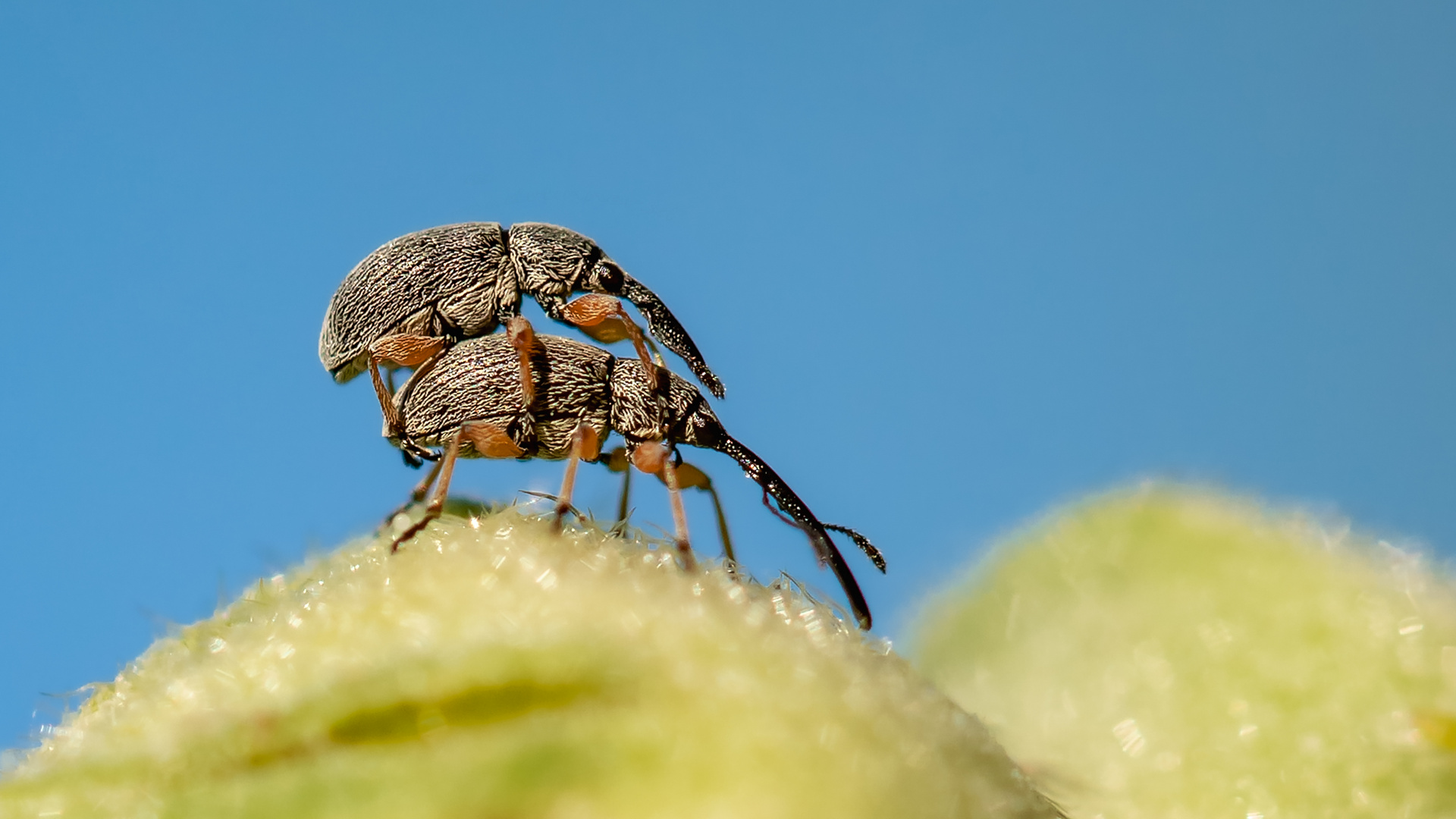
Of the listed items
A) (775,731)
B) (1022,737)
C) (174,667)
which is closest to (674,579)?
(775,731)

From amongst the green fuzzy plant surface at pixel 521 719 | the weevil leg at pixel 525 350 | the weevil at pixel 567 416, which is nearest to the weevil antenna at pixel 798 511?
the weevil at pixel 567 416

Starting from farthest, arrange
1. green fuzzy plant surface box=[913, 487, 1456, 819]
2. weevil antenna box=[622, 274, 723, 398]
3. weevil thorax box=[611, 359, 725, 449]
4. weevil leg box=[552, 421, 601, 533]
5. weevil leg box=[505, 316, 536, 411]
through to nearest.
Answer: weevil antenna box=[622, 274, 723, 398] < weevil thorax box=[611, 359, 725, 449] < weevil leg box=[505, 316, 536, 411] < weevil leg box=[552, 421, 601, 533] < green fuzzy plant surface box=[913, 487, 1456, 819]

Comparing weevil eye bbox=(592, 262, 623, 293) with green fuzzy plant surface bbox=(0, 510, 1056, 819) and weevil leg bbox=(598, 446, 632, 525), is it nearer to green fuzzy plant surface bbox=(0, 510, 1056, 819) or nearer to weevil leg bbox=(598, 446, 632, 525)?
weevil leg bbox=(598, 446, 632, 525)

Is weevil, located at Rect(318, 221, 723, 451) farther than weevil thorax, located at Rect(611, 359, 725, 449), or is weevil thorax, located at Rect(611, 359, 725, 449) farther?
weevil, located at Rect(318, 221, 723, 451)

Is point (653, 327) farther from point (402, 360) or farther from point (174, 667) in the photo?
point (174, 667)

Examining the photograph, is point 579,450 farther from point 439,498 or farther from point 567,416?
point 439,498

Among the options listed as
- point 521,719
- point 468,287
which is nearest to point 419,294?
point 468,287

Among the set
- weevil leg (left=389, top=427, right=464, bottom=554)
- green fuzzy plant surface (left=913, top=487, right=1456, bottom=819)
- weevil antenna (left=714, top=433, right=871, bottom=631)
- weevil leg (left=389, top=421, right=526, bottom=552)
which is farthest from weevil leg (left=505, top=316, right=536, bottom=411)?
green fuzzy plant surface (left=913, top=487, right=1456, bottom=819)
